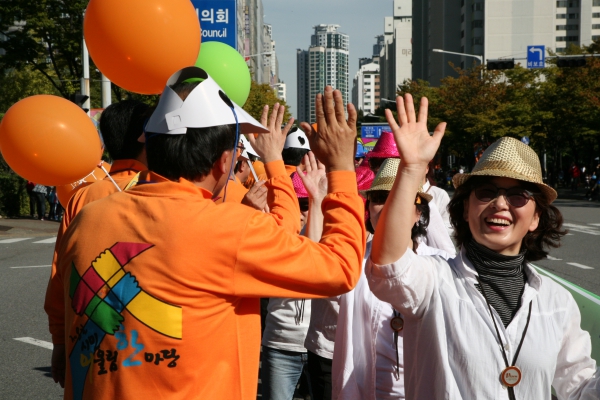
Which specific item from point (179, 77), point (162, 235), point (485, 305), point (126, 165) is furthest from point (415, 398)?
point (126, 165)

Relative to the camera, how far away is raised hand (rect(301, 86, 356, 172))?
2.25 meters

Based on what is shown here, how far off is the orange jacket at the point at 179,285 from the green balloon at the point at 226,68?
5.97 feet

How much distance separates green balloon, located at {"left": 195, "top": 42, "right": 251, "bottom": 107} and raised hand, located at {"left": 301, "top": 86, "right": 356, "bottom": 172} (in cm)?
162

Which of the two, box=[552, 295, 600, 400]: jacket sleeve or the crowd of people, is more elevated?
the crowd of people

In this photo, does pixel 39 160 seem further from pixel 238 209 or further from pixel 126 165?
pixel 238 209

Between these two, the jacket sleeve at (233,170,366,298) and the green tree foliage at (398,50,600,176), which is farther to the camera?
the green tree foliage at (398,50,600,176)

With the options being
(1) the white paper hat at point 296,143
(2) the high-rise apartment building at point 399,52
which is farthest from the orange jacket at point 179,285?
(2) the high-rise apartment building at point 399,52

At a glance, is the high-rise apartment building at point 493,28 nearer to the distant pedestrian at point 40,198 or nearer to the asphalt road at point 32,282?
the distant pedestrian at point 40,198

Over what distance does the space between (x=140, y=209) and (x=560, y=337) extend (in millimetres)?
1523

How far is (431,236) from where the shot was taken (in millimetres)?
4484

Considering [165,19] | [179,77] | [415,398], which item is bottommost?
[415,398]

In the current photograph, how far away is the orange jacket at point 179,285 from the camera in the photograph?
77.9 inches

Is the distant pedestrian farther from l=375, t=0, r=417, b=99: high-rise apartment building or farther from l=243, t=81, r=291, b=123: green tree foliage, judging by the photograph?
l=375, t=0, r=417, b=99: high-rise apartment building

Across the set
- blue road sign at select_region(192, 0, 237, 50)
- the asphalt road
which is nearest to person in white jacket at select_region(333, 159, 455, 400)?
the asphalt road
